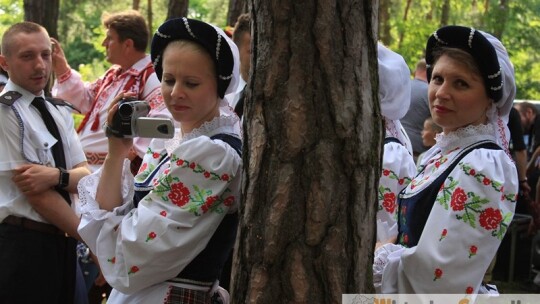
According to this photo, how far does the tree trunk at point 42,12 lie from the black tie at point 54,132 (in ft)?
12.9

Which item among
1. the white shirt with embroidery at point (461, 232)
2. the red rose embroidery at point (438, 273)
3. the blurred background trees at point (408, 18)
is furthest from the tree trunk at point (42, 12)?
the blurred background trees at point (408, 18)

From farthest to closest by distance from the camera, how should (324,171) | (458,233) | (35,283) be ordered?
(35,283) → (458,233) → (324,171)

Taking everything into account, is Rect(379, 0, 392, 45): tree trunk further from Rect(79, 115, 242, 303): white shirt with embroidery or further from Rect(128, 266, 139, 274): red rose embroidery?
Rect(128, 266, 139, 274): red rose embroidery

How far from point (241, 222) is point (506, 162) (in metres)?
0.97

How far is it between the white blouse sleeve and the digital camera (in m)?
0.11

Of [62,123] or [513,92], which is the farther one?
[62,123]

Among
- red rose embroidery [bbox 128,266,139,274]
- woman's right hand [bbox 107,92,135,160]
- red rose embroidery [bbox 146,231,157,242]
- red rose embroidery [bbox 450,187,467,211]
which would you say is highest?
red rose embroidery [bbox 450,187,467,211]

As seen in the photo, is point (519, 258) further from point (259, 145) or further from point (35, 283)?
point (259, 145)

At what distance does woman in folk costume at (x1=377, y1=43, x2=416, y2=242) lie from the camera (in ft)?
11.1

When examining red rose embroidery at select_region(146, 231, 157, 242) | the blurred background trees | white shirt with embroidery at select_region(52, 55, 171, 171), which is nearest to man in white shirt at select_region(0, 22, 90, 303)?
white shirt with embroidery at select_region(52, 55, 171, 171)

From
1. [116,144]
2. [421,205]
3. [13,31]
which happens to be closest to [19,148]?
[13,31]

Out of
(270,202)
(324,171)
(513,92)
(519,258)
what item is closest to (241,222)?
(270,202)

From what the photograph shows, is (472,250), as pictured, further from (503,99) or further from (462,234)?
(503,99)

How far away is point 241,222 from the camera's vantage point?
2.31 meters
